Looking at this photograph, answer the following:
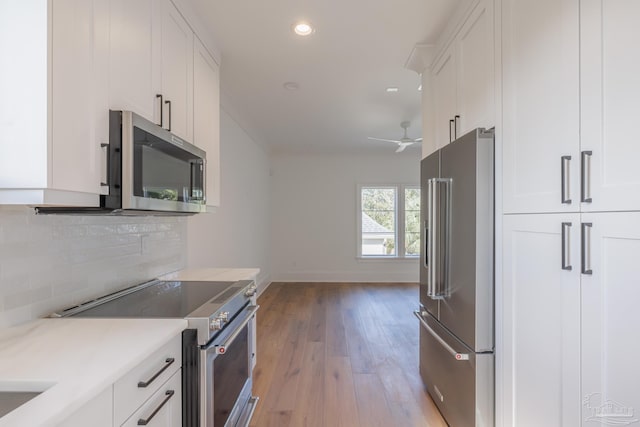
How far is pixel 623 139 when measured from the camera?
0.89m

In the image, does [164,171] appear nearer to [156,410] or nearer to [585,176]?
[156,410]

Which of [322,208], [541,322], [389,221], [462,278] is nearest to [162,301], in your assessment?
[462,278]

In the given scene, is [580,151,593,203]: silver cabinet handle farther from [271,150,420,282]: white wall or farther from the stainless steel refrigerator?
[271,150,420,282]: white wall

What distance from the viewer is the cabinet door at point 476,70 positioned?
158 cm

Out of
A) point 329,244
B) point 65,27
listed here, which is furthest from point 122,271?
point 329,244

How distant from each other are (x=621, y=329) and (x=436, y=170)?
135cm

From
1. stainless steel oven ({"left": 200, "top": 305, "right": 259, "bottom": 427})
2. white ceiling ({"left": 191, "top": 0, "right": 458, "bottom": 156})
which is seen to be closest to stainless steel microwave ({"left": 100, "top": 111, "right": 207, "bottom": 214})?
stainless steel oven ({"left": 200, "top": 305, "right": 259, "bottom": 427})

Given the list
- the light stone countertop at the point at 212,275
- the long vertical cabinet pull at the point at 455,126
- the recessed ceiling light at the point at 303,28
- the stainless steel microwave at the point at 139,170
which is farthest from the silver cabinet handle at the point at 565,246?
the recessed ceiling light at the point at 303,28

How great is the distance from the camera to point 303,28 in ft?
6.93

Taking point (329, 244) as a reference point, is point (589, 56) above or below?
above

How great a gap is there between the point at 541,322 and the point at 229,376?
4.72 feet

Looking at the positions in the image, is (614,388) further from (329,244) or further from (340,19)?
(329,244)

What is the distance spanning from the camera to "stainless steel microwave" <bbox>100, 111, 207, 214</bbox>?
120cm

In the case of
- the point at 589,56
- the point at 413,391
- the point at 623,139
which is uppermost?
the point at 589,56
